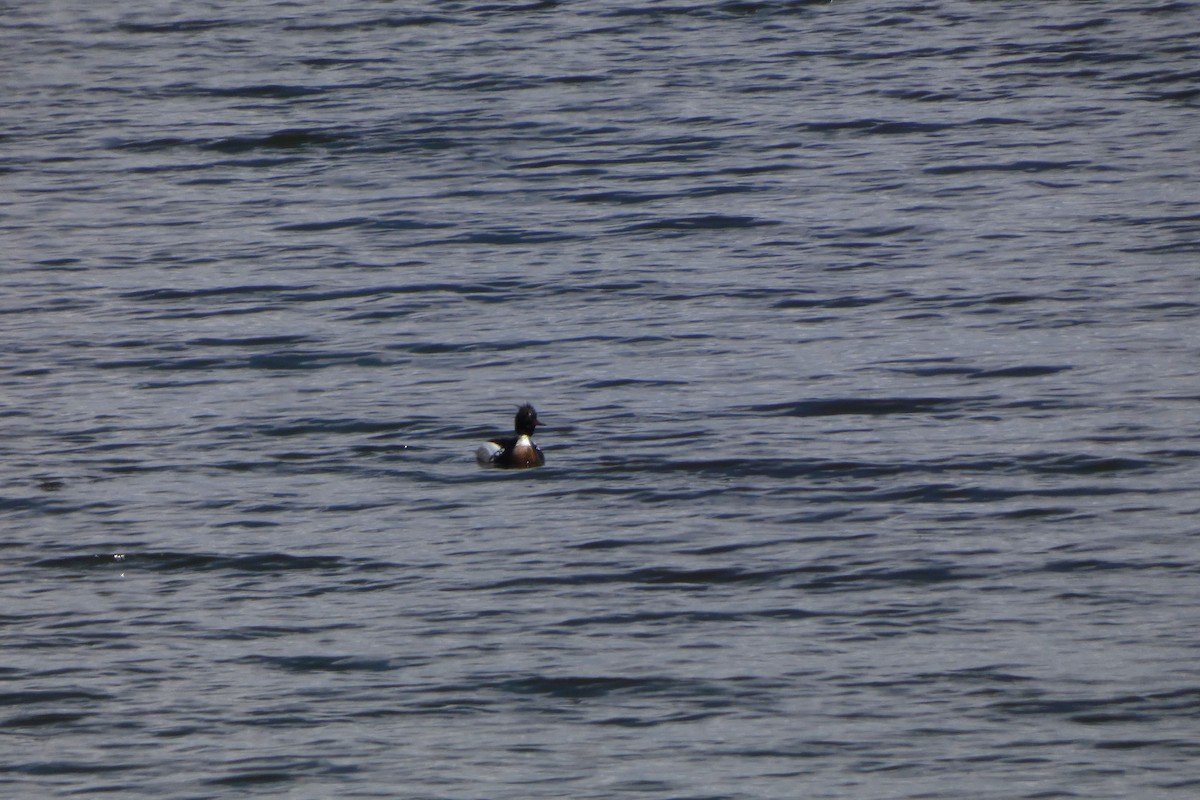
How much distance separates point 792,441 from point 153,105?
49.8 feet

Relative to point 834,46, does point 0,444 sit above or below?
below

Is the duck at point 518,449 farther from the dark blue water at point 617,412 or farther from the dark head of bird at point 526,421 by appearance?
the dark blue water at point 617,412

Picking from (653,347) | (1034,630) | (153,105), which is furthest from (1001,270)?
(153,105)

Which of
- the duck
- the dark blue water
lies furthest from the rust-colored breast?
the dark blue water

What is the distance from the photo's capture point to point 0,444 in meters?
16.5

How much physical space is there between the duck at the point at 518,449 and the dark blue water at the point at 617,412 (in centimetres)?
17

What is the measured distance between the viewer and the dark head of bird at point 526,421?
15320 millimetres

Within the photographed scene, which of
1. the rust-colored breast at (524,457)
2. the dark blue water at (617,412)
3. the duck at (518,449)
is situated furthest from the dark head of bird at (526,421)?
the dark blue water at (617,412)

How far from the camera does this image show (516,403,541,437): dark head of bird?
15320 millimetres

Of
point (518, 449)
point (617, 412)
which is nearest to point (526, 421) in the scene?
point (518, 449)

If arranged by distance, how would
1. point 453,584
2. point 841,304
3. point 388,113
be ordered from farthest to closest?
point 388,113 < point 841,304 < point 453,584

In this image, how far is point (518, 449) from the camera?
50.2ft

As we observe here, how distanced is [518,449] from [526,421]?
0.74ft

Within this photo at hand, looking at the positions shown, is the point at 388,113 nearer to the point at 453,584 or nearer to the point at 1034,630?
the point at 453,584
